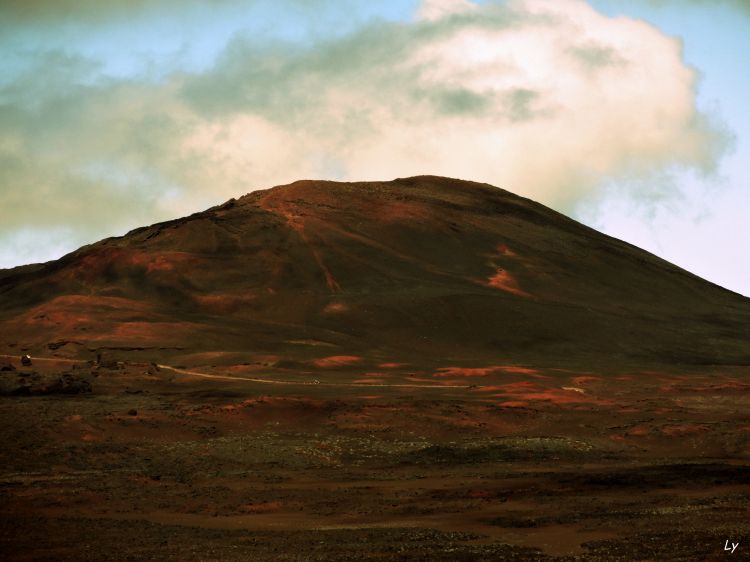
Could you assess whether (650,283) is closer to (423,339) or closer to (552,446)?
(423,339)

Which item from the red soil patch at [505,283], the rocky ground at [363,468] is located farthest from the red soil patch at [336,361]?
the red soil patch at [505,283]

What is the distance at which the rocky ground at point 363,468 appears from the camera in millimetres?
24828

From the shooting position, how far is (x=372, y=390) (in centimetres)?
5719

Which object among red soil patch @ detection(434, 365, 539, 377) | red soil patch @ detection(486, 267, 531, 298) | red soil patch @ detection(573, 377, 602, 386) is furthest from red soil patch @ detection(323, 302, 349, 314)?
red soil patch @ detection(573, 377, 602, 386)

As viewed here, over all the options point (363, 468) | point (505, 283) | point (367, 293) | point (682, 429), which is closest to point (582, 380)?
point (682, 429)

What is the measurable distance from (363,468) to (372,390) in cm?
1892

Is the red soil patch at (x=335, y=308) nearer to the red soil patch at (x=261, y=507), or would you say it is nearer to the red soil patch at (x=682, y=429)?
the red soil patch at (x=682, y=429)

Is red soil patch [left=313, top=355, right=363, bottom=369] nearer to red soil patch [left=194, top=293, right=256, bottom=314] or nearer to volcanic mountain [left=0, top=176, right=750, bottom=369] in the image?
volcanic mountain [left=0, top=176, right=750, bottom=369]

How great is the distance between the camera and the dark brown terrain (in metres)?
27.0

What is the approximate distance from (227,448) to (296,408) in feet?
24.3

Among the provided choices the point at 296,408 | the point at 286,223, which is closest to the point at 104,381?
the point at 296,408

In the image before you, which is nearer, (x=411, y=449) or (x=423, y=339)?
(x=411, y=449)

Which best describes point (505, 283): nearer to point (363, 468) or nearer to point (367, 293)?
point (367, 293)

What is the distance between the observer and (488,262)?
106 m
